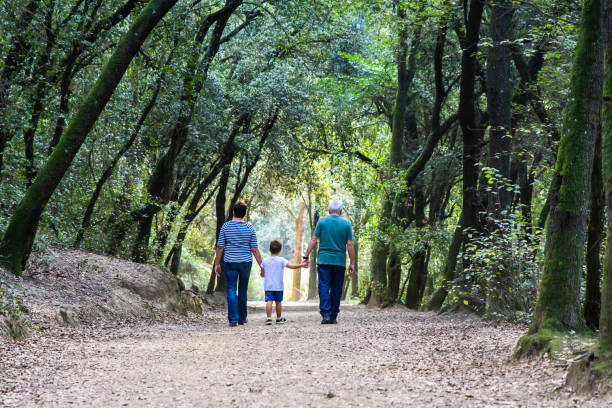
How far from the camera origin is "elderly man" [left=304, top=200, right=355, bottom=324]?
34.5ft

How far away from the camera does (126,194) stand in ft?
55.6

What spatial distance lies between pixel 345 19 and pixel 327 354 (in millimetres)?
18165

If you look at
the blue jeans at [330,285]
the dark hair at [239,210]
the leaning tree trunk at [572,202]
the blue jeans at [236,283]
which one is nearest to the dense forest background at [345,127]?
the leaning tree trunk at [572,202]

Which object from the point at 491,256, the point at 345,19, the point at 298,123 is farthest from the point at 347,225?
the point at 345,19

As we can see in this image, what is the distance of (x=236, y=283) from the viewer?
10.9 metres

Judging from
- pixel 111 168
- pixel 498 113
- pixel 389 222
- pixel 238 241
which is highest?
pixel 498 113

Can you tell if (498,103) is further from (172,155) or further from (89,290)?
(172,155)

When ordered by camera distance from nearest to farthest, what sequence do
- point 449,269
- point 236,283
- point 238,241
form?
point 238,241 → point 236,283 → point 449,269

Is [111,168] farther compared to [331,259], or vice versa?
[111,168]

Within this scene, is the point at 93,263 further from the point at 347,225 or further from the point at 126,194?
the point at 347,225

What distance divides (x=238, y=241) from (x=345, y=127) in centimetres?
1541

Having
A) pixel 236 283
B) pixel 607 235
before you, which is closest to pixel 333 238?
pixel 236 283

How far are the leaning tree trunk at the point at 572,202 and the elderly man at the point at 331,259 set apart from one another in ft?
16.0

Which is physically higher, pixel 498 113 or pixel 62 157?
pixel 498 113
